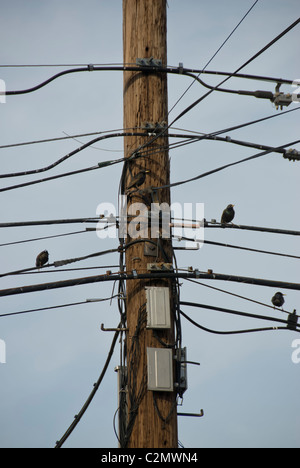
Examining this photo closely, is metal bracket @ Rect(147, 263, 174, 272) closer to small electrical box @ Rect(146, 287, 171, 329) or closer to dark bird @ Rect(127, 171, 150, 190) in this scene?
small electrical box @ Rect(146, 287, 171, 329)

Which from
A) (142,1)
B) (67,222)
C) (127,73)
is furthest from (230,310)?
(142,1)

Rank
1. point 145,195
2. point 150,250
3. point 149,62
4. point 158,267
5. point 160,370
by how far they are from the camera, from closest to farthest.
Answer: point 160,370 < point 158,267 < point 150,250 < point 145,195 < point 149,62

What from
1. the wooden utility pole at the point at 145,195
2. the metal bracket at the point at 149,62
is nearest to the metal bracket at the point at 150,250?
the wooden utility pole at the point at 145,195

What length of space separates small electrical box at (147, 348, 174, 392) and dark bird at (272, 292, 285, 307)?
277cm

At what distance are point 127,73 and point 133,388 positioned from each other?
3.99 meters

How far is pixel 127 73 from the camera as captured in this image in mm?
11602

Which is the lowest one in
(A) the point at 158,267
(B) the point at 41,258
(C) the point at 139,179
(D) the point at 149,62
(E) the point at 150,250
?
(A) the point at 158,267

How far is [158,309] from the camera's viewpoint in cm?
1036

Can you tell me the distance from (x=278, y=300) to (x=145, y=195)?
9.10 feet

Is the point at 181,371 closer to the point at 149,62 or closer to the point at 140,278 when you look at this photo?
the point at 140,278

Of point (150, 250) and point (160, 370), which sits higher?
point (150, 250)

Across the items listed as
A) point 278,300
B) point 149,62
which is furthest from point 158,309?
point 149,62

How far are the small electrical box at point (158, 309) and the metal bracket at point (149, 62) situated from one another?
2.88 meters

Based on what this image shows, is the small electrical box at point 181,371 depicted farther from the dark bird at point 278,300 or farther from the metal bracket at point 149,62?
the metal bracket at point 149,62
